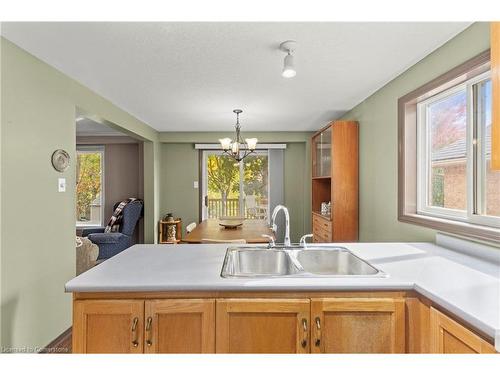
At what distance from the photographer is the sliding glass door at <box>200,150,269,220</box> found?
5.68 meters

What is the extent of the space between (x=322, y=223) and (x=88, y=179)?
4.65m

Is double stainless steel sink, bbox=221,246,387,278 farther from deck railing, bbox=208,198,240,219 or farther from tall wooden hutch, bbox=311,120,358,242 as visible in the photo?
deck railing, bbox=208,198,240,219

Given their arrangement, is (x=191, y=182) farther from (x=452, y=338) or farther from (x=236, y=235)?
(x=452, y=338)

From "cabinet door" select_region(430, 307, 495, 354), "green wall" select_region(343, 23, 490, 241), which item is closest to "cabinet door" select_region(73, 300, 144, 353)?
"cabinet door" select_region(430, 307, 495, 354)

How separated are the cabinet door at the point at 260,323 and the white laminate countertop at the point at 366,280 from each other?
0.24 feet

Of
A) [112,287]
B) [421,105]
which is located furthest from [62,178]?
[421,105]

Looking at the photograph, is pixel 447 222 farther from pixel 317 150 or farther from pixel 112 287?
pixel 317 150

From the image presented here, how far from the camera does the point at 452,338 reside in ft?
3.30

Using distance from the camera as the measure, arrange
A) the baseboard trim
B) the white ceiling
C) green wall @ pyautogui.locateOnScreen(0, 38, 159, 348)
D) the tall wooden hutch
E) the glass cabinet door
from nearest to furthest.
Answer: the white ceiling → green wall @ pyautogui.locateOnScreen(0, 38, 159, 348) → the baseboard trim → the tall wooden hutch → the glass cabinet door

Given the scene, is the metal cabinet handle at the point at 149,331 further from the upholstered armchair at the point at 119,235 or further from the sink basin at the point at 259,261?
the upholstered armchair at the point at 119,235

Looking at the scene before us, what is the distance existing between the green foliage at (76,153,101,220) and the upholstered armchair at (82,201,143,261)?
31.0 inches

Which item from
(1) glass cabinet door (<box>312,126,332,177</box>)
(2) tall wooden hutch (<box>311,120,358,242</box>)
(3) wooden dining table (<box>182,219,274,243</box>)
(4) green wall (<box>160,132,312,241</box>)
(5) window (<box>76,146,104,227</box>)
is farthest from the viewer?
(5) window (<box>76,146,104,227</box>)

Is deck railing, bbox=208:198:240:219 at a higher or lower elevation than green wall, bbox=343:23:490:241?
lower

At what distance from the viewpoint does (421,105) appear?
235 centimetres
